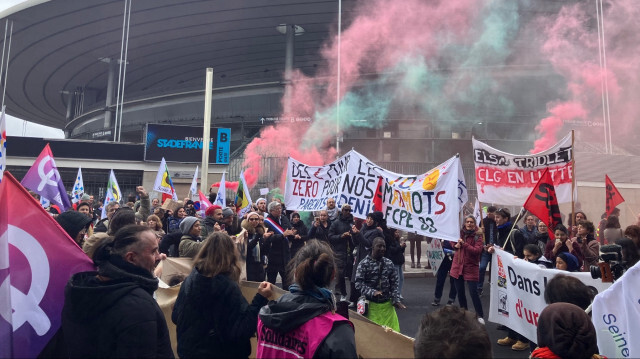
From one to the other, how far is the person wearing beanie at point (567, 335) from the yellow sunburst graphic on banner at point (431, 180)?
15.7 ft

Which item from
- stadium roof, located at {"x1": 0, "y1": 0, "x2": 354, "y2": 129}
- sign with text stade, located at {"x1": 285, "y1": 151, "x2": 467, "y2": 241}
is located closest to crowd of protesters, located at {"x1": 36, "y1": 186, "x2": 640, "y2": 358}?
sign with text stade, located at {"x1": 285, "y1": 151, "x2": 467, "y2": 241}

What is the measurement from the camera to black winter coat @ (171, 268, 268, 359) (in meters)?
2.49

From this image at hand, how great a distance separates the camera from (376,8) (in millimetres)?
28156

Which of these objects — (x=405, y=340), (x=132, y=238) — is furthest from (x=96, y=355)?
(x=405, y=340)

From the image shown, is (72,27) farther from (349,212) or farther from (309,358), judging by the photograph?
(309,358)

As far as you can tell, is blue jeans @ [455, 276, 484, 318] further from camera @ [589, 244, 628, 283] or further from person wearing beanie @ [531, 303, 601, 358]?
person wearing beanie @ [531, 303, 601, 358]

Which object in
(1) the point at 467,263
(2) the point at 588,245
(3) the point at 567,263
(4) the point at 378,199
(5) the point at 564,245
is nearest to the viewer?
(3) the point at 567,263

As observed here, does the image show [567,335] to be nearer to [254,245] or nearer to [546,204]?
[546,204]

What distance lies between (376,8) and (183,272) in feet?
88.8

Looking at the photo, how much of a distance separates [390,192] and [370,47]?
22.5 metres

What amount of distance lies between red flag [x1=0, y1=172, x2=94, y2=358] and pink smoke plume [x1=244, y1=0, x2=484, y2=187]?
23015 millimetres

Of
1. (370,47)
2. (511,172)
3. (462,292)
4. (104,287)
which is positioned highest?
(370,47)

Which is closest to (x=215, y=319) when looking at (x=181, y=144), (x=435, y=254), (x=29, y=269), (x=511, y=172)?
(x=29, y=269)

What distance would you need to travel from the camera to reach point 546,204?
19.6ft
